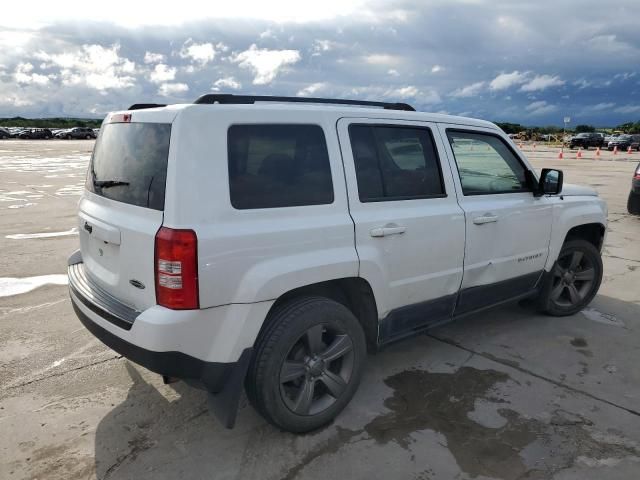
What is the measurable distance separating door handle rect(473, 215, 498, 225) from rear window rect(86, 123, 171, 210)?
2.19m

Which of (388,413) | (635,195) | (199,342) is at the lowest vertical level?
(388,413)

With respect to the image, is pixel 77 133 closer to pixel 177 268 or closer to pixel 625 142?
pixel 625 142

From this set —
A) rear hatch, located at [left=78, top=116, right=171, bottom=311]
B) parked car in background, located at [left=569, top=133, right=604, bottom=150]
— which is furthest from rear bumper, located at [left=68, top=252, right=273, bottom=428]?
parked car in background, located at [left=569, top=133, right=604, bottom=150]

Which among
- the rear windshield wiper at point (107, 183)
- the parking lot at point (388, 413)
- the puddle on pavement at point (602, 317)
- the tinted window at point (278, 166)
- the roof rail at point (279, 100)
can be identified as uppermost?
the roof rail at point (279, 100)

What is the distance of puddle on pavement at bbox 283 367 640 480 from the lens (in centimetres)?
269

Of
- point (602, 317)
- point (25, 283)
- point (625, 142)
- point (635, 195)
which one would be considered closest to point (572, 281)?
point (602, 317)

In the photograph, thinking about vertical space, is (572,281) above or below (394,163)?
below

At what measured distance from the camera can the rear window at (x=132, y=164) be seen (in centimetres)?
252

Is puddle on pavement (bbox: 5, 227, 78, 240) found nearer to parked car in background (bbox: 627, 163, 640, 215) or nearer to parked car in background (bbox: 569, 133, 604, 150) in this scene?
parked car in background (bbox: 627, 163, 640, 215)

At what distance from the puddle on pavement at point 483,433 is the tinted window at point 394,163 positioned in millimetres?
1348

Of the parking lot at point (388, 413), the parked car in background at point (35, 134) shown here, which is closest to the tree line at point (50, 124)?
the parked car in background at point (35, 134)

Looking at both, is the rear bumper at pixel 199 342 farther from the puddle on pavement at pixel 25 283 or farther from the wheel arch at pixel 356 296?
the puddle on pavement at pixel 25 283

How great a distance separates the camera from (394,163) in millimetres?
3207

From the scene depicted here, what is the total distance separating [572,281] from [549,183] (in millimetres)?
1225
